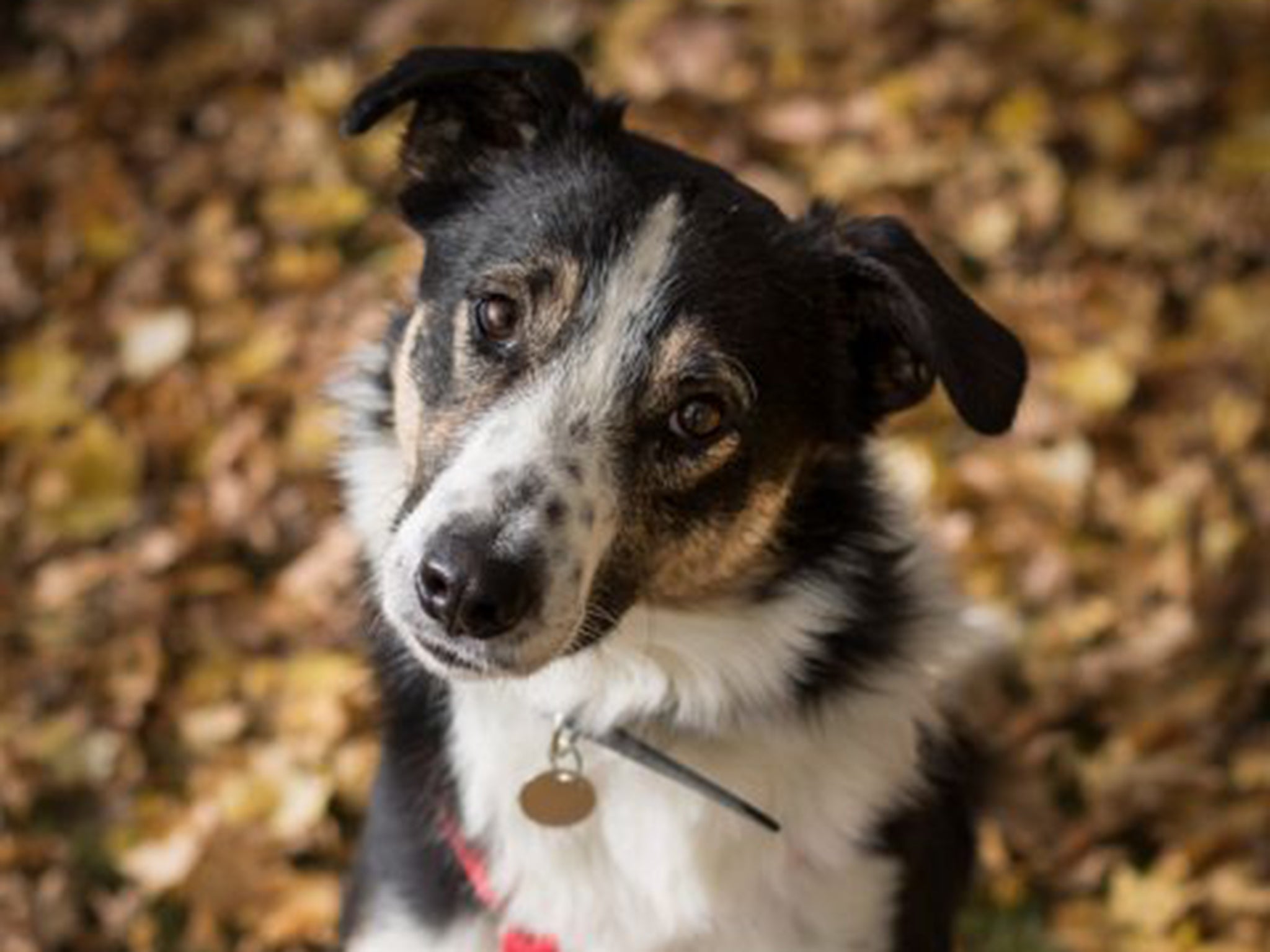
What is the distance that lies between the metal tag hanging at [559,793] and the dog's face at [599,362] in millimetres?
303

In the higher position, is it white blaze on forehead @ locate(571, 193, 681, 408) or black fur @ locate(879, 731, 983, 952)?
white blaze on forehead @ locate(571, 193, 681, 408)

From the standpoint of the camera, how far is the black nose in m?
2.62

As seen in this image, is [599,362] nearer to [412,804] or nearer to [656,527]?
A: [656,527]

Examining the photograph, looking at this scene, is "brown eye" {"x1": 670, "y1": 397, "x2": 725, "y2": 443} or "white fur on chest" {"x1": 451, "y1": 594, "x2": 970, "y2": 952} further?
"white fur on chest" {"x1": 451, "y1": 594, "x2": 970, "y2": 952}

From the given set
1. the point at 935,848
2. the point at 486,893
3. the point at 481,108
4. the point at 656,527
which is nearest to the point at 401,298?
the point at 481,108

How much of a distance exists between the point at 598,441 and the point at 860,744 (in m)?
0.76

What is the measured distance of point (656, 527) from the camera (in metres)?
2.91

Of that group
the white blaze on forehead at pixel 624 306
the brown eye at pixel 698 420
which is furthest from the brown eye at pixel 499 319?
the brown eye at pixel 698 420

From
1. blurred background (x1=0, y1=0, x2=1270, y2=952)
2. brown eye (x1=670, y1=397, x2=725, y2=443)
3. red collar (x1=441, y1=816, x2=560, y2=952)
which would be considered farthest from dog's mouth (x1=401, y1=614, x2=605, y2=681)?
blurred background (x1=0, y1=0, x2=1270, y2=952)

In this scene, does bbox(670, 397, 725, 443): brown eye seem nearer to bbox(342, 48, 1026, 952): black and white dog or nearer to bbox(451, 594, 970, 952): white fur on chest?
bbox(342, 48, 1026, 952): black and white dog

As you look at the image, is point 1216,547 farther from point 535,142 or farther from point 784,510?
point 535,142

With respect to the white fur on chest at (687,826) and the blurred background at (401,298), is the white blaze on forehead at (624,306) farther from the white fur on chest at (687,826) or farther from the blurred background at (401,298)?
the blurred background at (401,298)

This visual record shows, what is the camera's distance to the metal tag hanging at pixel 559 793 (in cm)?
305

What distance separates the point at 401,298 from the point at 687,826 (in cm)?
105
